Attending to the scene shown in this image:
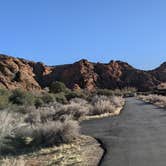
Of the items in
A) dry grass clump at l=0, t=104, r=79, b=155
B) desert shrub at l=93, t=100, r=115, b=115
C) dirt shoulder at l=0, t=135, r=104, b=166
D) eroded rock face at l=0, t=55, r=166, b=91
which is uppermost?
eroded rock face at l=0, t=55, r=166, b=91

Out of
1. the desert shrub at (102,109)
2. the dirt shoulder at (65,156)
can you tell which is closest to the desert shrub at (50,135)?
the dirt shoulder at (65,156)

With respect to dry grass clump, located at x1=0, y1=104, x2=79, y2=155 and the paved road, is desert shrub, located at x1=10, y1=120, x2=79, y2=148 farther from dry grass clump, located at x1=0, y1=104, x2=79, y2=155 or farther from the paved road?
the paved road

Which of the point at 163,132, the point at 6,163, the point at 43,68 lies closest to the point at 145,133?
the point at 163,132

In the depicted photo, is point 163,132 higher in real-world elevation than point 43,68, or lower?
lower

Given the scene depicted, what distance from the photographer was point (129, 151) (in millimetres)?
16016

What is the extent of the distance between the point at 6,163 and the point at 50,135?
489 cm

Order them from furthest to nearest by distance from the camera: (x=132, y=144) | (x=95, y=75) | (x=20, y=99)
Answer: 1. (x=95, y=75)
2. (x=20, y=99)
3. (x=132, y=144)

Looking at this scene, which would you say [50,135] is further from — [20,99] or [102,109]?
[20,99]

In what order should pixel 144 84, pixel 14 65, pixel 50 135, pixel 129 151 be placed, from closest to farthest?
pixel 129 151, pixel 50 135, pixel 14 65, pixel 144 84

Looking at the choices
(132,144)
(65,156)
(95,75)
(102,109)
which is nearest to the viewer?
(65,156)

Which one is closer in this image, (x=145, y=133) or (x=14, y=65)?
(x=145, y=133)

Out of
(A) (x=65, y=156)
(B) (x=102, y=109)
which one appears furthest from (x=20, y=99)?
(A) (x=65, y=156)

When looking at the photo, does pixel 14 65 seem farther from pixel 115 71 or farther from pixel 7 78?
pixel 115 71

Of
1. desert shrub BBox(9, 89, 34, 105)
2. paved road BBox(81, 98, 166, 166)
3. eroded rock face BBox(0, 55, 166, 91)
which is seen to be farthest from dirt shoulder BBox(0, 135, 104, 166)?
eroded rock face BBox(0, 55, 166, 91)
